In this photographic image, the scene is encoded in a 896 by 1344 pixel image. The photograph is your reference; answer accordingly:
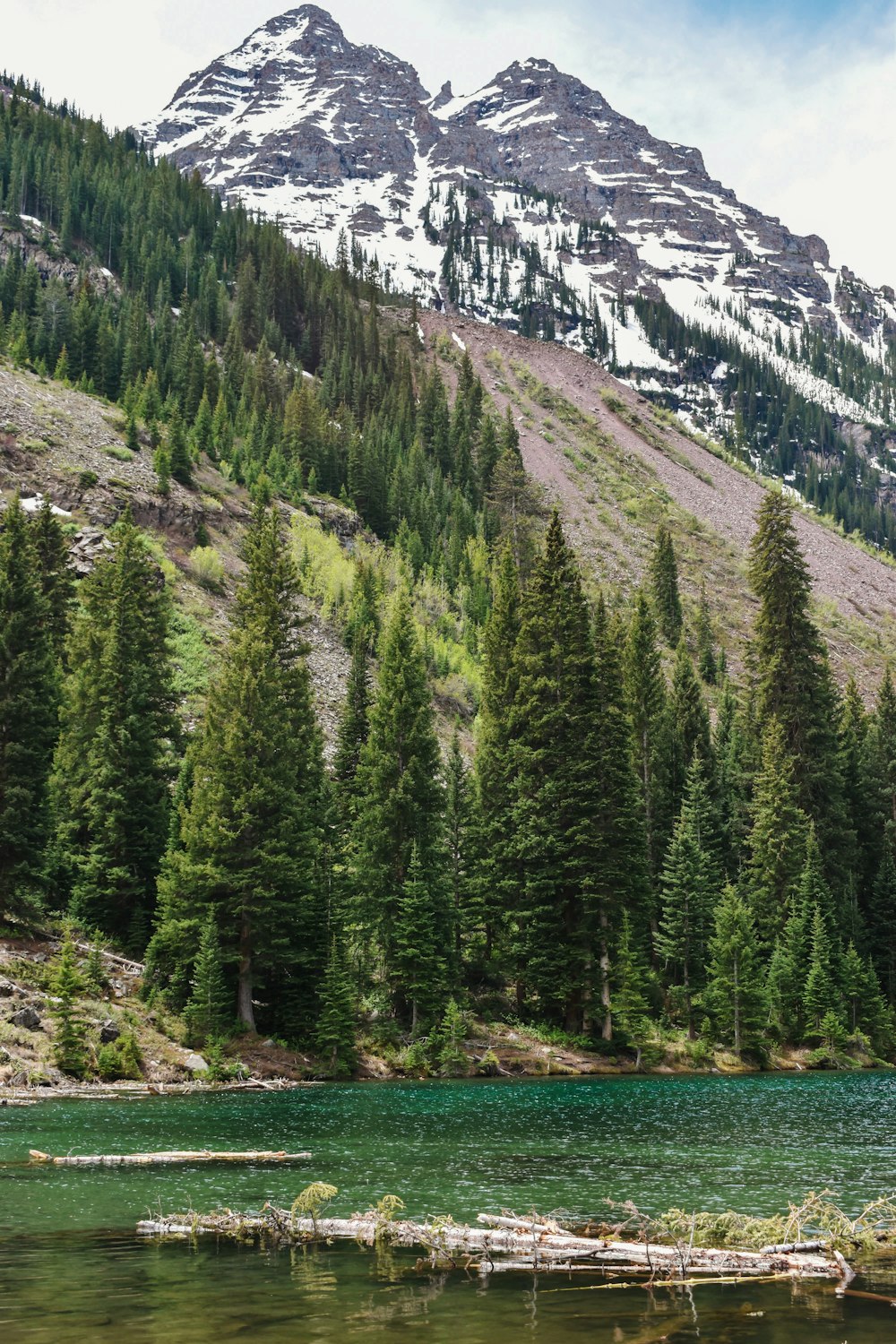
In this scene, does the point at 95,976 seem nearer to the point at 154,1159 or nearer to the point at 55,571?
the point at 154,1159

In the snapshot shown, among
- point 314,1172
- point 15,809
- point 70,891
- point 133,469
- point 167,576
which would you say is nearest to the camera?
point 314,1172

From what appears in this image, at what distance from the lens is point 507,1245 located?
12539 millimetres

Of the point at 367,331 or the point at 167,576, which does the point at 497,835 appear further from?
the point at 367,331

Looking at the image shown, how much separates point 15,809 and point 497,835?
810 inches

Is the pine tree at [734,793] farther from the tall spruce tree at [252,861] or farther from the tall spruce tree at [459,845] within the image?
the tall spruce tree at [252,861]

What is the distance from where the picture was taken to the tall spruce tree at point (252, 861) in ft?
128

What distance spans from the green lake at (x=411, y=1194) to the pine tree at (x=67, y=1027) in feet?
9.92

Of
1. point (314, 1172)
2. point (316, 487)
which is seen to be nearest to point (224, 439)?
point (316, 487)

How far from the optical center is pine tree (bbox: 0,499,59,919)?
1547 inches

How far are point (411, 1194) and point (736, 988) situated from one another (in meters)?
34.5

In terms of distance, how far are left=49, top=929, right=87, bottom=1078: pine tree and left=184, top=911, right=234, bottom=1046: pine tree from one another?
4.70 m

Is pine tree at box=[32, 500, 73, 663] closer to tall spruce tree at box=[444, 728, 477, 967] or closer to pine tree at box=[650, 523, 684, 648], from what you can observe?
tall spruce tree at box=[444, 728, 477, 967]

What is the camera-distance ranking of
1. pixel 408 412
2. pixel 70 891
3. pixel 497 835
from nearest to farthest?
pixel 70 891 → pixel 497 835 → pixel 408 412

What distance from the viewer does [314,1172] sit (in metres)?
18.1
